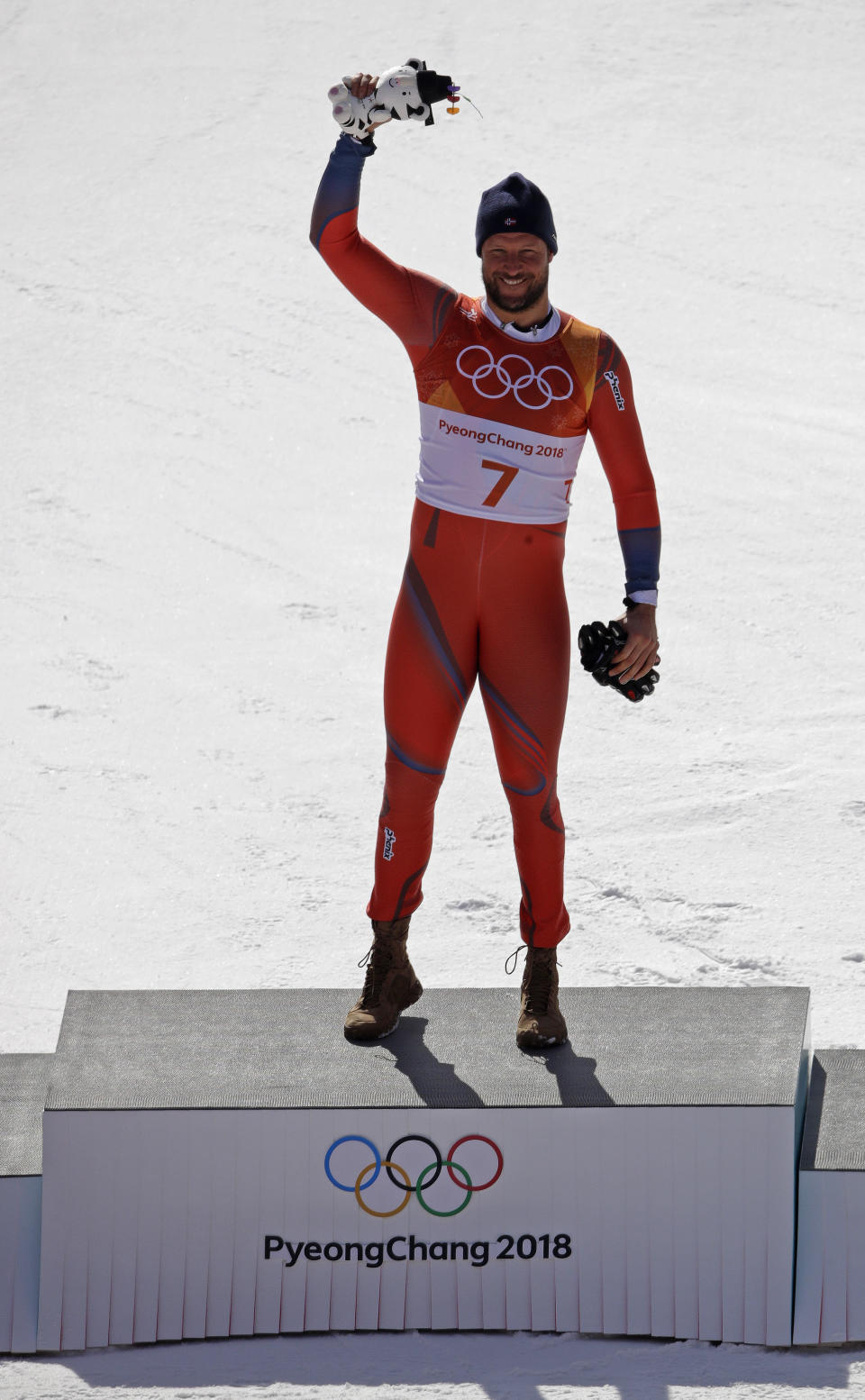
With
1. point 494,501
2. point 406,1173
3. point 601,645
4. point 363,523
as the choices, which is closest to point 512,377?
point 494,501

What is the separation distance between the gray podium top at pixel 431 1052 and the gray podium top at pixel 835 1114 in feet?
0.69

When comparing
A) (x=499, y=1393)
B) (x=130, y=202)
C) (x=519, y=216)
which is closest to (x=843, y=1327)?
(x=499, y=1393)

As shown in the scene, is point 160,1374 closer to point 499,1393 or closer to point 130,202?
point 499,1393

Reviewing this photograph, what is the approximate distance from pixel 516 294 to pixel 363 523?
22.9 ft

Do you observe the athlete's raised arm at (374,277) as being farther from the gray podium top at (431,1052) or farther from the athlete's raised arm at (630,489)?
the gray podium top at (431,1052)

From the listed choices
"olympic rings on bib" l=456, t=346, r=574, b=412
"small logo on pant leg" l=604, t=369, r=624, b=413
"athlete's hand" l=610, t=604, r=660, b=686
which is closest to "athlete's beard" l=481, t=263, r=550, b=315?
"olympic rings on bib" l=456, t=346, r=574, b=412

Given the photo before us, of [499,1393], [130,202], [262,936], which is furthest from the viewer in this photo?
[130,202]

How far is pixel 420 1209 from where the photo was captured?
4398mm

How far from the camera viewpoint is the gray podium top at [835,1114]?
14.6 ft

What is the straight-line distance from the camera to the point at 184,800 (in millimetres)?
8406

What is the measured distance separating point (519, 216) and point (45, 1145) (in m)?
2.47

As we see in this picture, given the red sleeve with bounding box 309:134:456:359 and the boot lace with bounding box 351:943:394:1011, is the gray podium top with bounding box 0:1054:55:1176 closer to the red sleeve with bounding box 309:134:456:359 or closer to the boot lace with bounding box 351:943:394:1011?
the boot lace with bounding box 351:943:394:1011

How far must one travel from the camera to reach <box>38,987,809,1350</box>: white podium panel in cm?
433

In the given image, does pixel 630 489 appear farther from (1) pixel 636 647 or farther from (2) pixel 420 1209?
(2) pixel 420 1209
